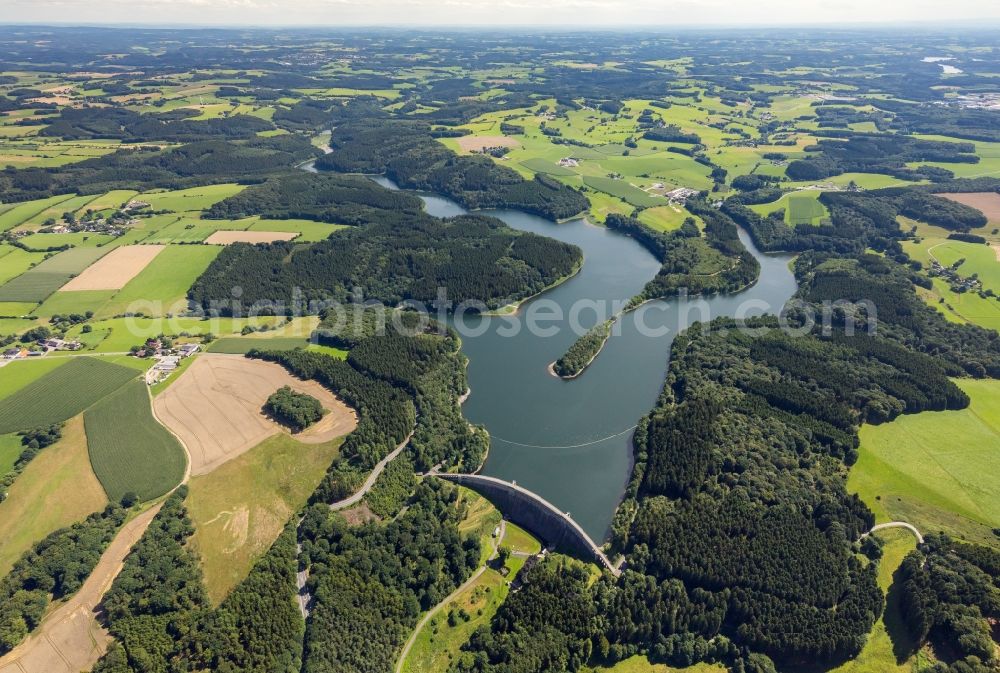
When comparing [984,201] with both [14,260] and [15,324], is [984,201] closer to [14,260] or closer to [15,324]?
[15,324]

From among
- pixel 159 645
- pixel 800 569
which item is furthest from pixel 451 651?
pixel 800 569

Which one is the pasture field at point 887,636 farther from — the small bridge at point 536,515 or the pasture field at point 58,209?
the pasture field at point 58,209

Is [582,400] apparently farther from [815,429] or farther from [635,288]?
[635,288]

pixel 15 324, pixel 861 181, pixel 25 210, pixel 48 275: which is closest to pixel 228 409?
pixel 15 324

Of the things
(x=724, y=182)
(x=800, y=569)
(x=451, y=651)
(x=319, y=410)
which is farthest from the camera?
(x=724, y=182)

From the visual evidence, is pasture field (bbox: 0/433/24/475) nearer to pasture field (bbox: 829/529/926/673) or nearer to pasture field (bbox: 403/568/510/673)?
pasture field (bbox: 403/568/510/673)
